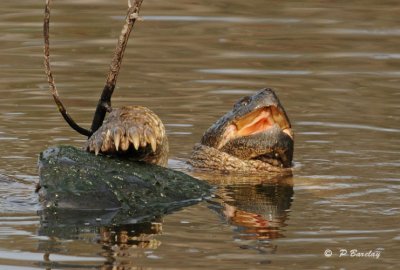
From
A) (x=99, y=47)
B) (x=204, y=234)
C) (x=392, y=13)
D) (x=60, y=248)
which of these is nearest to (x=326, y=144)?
(x=204, y=234)

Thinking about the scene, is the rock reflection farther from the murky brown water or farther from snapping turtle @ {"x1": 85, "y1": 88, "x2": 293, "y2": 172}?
snapping turtle @ {"x1": 85, "y1": 88, "x2": 293, "y2": 172}

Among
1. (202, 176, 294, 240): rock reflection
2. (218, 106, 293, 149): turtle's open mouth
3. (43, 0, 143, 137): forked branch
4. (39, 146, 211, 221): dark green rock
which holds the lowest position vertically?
(202, 176, 294, 240): rock reflection

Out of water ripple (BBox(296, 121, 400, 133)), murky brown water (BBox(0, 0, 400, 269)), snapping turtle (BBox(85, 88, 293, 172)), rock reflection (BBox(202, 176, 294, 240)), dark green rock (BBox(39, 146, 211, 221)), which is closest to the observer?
murky brown water (BBox(0, 0, 400, 269))

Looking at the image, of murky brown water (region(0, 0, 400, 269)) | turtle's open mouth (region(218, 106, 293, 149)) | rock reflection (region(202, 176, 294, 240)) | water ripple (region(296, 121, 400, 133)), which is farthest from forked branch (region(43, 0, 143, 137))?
water ripple (region(296, 121, 400, 133))

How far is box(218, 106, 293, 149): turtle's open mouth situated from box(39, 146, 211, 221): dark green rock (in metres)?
1.12

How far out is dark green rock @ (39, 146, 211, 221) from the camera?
6.33 metres

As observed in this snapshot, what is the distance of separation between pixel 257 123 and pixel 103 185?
5.47 ft

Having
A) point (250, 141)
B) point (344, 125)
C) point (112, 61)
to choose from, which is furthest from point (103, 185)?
point (344, 125)

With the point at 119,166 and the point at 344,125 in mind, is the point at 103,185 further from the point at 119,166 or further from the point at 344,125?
the point at 344,125

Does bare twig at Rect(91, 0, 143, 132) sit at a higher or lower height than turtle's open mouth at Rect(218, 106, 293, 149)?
higher

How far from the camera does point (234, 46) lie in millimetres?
12320

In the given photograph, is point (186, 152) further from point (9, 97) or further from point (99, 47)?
point (99, 47)

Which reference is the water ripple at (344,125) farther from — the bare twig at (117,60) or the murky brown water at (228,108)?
the bare twig at (117,60)

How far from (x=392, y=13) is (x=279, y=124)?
649 centimetres
